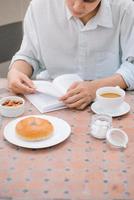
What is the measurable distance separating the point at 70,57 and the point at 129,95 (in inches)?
13.8

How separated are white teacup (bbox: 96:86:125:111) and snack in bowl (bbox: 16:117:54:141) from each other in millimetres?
208

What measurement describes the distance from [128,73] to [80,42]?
256 millimetres

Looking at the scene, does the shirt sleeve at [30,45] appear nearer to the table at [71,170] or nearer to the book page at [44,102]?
the book page at [44,102]

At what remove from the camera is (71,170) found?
0.88 meters

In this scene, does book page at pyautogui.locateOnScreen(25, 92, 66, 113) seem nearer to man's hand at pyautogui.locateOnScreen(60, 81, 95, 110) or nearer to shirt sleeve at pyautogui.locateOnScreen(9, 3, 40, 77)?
man's hand at pyautogui.locateOnScreen(60, 81, 95, 110)

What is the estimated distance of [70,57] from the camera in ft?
5.01

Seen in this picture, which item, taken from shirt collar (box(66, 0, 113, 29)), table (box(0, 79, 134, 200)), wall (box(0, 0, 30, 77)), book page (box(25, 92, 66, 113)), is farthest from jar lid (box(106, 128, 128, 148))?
Answer: wall (box(0, 0, 30, 77))

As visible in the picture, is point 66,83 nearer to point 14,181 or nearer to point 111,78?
point 111,78

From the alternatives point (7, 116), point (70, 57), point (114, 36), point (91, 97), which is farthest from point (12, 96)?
point (114, 36)

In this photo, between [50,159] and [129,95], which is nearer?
[50,159]

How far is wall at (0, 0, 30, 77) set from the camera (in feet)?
8.14

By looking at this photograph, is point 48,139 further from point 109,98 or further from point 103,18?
point 103,18

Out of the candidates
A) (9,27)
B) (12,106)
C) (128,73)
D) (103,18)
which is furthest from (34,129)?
(9,27)

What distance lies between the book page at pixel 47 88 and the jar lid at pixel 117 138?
0.28 meters
